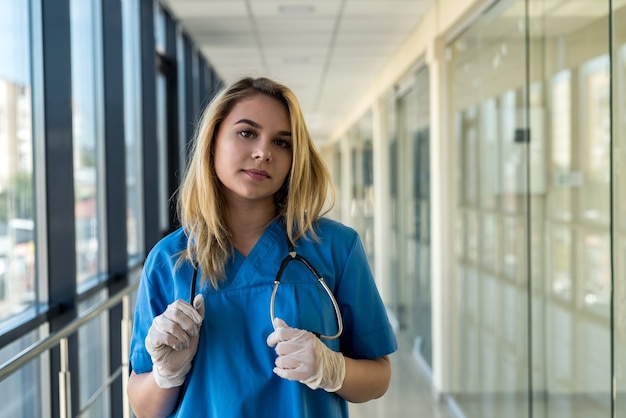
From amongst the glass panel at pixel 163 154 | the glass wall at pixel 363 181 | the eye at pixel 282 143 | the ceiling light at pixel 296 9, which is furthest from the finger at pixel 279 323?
the glass wall at pixel 363 181

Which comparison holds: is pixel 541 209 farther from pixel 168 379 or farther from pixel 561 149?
pixel 168 379

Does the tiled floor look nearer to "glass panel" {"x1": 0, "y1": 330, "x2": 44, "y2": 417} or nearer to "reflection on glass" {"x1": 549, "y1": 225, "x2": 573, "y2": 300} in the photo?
"reflection on glass" {"x1": 549, "y1": 225, "x2": 573, "y2": 300}

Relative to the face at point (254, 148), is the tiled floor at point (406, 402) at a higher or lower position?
lower

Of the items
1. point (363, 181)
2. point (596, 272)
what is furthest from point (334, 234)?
point (363, 181)

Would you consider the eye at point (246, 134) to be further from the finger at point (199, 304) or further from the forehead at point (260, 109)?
the finger at point (199, 304)

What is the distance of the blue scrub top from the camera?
129 centimetres

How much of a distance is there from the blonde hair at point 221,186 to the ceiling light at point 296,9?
141 inches

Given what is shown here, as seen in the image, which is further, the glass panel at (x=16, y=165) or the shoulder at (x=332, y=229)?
the glass panel at (x=16, y=165)

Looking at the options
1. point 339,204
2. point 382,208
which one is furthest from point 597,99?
point 339,204

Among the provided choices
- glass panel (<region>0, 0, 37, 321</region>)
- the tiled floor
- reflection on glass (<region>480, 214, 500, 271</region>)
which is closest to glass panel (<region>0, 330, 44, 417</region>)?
glass panel (<region>0, 0, 37, 321</region>)

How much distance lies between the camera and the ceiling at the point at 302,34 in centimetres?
485

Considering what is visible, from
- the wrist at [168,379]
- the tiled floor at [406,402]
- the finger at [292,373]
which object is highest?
the finger at [292,373]

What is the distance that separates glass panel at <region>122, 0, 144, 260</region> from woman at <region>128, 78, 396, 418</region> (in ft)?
10.3

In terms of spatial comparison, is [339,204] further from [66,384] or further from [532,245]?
[66,384]
